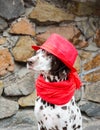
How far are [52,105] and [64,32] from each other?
3.25 feet

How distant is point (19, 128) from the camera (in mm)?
2240

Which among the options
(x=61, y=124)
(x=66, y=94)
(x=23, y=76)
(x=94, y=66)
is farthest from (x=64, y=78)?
(x=94, y=66)

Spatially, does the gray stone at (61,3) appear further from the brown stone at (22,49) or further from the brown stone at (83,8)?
the brown stone at (22,49)

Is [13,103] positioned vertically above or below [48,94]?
below

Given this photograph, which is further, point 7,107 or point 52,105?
point 7,107

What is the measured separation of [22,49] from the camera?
7.27ft

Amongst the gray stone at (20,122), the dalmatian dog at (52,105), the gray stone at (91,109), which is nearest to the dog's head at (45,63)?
the dalmatian dog at (52,105)

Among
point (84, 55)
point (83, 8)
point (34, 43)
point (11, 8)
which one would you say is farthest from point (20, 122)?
point (83, 8)

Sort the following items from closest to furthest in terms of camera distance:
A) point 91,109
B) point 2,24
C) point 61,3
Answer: point 2,24, point 61,3, point 91,109

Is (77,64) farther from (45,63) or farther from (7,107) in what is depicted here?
(45,63)

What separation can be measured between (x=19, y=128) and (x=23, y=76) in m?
0.32

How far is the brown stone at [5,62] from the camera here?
7.13ft

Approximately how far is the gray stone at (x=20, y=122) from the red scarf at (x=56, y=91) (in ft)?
2.88

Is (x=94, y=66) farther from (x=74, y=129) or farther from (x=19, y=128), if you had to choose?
(x=74, y=129)
